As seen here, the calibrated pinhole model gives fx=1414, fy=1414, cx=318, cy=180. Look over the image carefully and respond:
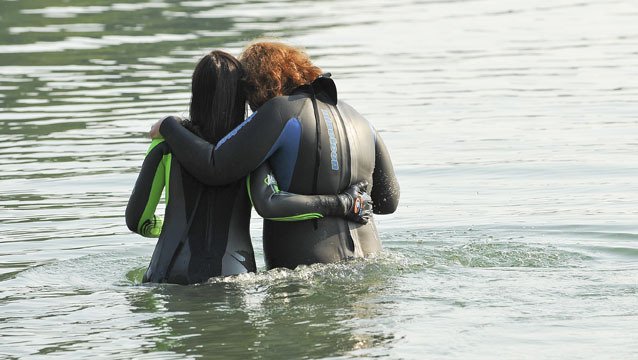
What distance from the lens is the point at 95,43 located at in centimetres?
2152

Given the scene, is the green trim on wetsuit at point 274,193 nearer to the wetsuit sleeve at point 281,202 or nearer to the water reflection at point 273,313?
the wetsuit sleeve at point 281,202

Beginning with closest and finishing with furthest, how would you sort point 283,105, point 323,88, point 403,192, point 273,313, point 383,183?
point 273,313
point 283,105
point 323,88
point 383,183
point 403,192

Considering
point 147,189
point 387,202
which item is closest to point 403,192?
point 387,202

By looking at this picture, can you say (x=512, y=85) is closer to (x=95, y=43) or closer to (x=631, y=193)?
(x=631, y=193)

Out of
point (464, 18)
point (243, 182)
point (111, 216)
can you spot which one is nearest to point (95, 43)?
point (464, 18)

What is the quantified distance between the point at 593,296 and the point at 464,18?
54.4 feet

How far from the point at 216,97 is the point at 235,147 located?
1.12 ft

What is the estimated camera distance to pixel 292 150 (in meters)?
8.12

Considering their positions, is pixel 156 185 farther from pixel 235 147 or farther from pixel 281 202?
pixel 281 202

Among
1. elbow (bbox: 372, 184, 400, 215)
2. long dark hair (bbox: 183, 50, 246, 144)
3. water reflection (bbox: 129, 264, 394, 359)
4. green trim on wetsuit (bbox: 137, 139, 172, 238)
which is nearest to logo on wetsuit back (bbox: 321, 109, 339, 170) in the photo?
long dark hair (bbox: 183, 50, 246, 144)

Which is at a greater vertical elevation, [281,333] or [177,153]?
[177,153]

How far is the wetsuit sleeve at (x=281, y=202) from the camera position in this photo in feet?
26.2

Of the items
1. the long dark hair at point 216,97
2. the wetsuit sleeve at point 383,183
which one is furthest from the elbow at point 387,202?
the long dark hair at point 216,97

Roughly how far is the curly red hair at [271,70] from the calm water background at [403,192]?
107 centimetres
